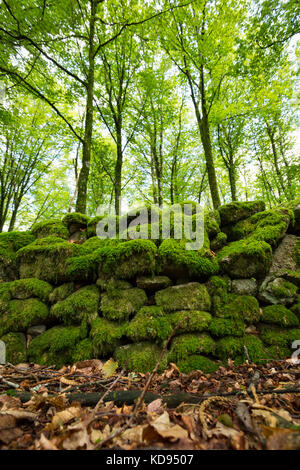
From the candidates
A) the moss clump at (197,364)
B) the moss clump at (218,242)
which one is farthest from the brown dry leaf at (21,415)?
the moss clump at (218,242)

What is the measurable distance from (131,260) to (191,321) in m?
1.32

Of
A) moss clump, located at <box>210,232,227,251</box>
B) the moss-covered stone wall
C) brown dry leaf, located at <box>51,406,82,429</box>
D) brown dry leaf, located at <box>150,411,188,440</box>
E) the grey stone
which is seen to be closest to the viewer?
brown dry leaf, located at <box>150,411,188,440</box>

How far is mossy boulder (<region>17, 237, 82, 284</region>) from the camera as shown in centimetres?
336

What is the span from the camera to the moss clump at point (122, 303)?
113 inches

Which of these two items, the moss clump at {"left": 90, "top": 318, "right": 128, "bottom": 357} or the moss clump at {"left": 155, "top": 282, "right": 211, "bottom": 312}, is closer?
the moss clump at {"left": 90, "top": 318, "right": 128, "bottom": 357}

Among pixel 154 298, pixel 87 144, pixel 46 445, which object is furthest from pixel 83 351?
pixel 87 144

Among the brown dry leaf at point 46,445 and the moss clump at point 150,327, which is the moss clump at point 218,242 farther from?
the brown dry leaf at point 46,445

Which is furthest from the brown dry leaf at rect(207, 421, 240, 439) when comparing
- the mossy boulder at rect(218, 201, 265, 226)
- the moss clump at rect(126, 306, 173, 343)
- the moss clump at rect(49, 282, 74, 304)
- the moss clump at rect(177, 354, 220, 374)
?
the mossy boulder at rect(218, 201, 265, 226)

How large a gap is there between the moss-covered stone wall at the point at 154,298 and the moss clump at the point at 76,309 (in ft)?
0.05

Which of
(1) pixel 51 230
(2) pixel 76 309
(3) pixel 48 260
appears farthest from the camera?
(1) pixel 51 230

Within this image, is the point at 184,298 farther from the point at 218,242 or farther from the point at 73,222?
the point at 73,222

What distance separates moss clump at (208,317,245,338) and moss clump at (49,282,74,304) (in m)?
2.39

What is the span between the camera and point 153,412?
4.30 feet

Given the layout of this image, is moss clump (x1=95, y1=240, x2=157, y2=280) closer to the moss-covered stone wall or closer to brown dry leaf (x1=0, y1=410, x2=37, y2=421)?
the moss-covered stone wall
